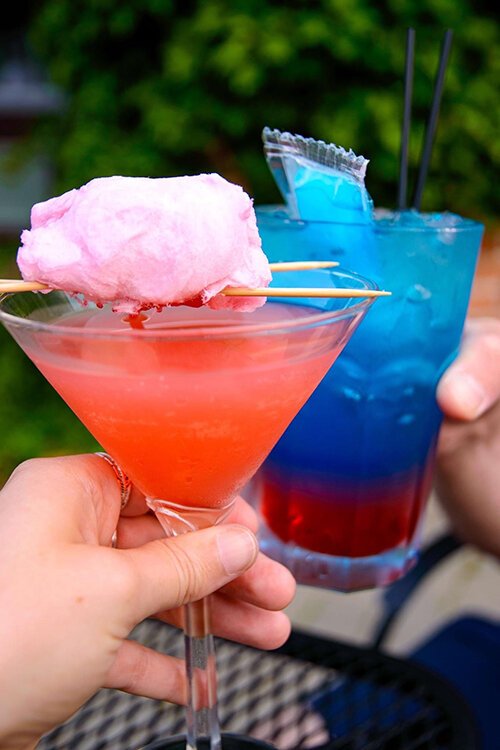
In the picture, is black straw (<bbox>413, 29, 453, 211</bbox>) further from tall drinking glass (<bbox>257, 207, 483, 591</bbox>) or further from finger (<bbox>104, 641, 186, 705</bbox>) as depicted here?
finger (<bbox>104, 641, 186, 705</bbox>)

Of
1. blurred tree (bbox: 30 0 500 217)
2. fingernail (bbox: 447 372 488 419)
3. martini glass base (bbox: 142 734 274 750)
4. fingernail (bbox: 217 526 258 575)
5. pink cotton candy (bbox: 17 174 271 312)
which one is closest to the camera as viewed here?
pink cotton candy (bbox: 17 174 271 312)

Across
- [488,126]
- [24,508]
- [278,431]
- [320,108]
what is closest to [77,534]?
[24,508]

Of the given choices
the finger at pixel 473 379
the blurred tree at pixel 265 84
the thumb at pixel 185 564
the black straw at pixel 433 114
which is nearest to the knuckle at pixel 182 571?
the thumb at pixel 185 564

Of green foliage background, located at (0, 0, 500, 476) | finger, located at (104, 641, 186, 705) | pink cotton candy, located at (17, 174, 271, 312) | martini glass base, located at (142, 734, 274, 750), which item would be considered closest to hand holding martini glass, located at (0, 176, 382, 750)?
pink cotton candy, located at (17, 174, 271, 312)

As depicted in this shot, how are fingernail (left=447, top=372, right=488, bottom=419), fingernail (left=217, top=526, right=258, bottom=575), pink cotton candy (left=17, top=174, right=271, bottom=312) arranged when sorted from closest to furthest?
1. pink cotton candy (left=17, top=174, right=271, bottom=312)
2. fingernail (left=217, top=526, right=258, bottom=575)
3. fingernail (left=447, top=372, right=488, bottom=419)

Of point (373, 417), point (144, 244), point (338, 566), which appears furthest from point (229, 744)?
point (144, 244)

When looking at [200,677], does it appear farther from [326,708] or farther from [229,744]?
[326,708]

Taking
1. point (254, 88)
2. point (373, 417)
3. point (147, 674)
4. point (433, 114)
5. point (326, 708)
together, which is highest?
point (433, 114)
